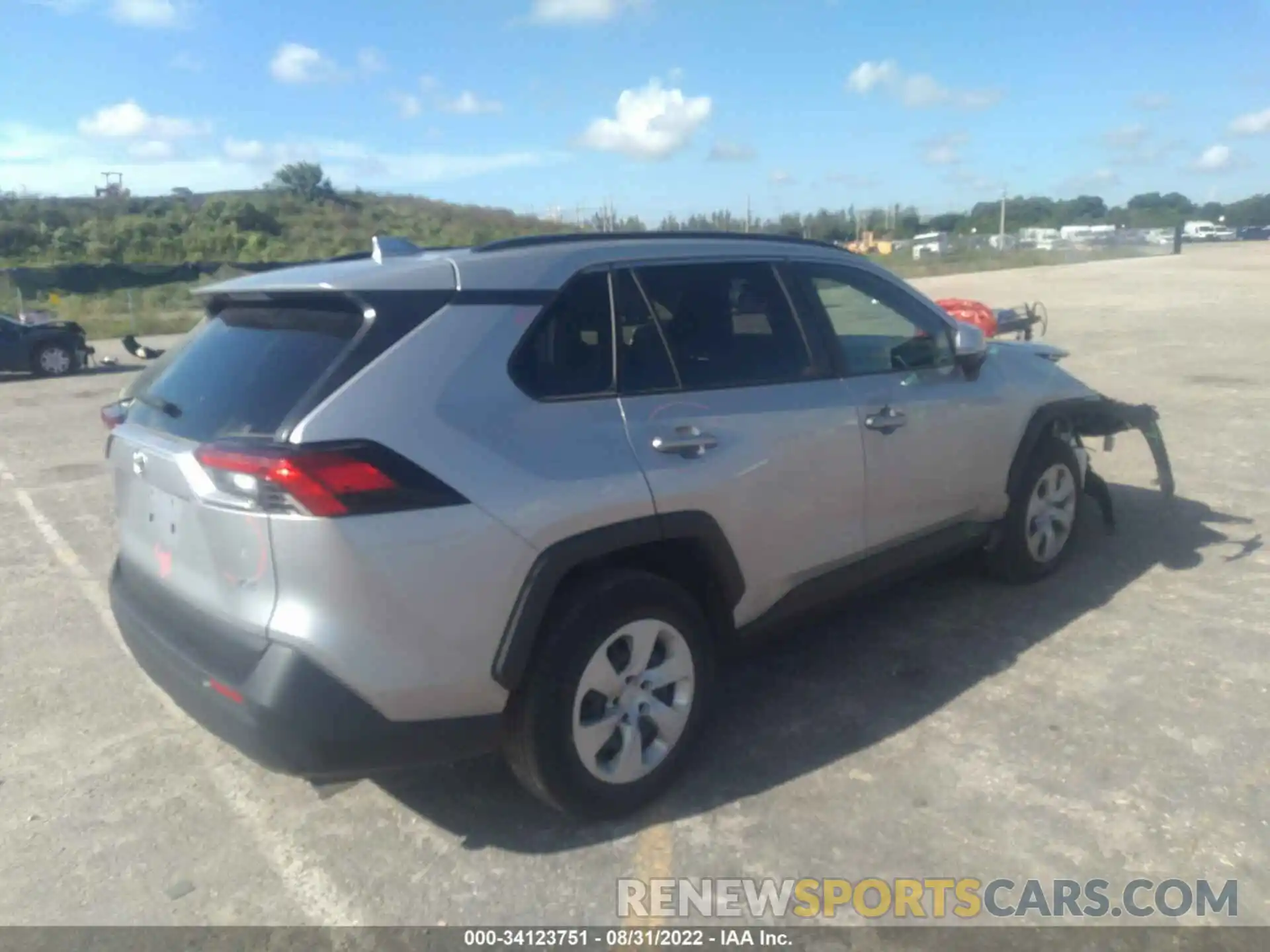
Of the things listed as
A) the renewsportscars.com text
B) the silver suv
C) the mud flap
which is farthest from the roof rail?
the mud flap

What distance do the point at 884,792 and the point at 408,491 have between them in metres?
1.91

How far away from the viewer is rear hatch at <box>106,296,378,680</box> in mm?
2850

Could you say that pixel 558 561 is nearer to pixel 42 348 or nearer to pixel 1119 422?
pixel 1119 422

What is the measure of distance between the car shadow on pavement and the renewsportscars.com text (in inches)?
14.9

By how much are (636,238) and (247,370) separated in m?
1.48

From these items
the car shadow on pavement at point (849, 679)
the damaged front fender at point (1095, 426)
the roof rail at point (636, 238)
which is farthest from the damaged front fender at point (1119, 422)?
the roof rail at point (636, 238)

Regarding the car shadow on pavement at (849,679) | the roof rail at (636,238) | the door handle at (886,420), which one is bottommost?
the car shadow on pavement at (849,679)

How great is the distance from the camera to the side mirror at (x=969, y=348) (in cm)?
466

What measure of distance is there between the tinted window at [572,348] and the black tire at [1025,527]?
257cm

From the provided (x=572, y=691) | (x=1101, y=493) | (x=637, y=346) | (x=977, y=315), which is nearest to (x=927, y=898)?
(x=572, y=691)

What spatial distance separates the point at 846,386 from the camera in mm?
4113

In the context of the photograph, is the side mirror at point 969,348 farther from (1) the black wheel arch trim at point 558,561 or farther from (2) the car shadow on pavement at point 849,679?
(1) the black wheel arch trim at point 558,561

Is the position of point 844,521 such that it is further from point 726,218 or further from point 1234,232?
point 1234,232

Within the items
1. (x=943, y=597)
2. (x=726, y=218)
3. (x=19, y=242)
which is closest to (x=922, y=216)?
(x=726, y=218)
